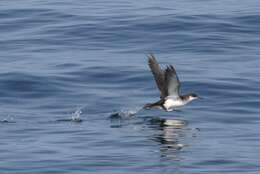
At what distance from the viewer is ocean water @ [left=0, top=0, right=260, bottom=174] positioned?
16.6 metres

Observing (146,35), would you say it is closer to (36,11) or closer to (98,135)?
(36,11)

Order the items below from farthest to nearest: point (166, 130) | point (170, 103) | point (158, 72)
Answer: point (170, 103) → point (158, 72) → point (166, 130)

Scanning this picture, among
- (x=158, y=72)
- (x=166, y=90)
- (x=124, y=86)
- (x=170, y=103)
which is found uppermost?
(x=124, y=86)

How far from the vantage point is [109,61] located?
965 inches

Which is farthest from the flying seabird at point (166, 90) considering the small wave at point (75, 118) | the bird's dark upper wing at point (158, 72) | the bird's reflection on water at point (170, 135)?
the small wave at point (75, 118)

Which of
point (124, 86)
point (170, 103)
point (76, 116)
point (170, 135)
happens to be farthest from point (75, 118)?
point (124, 86)

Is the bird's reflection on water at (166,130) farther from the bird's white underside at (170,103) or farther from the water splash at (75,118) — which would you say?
the water splash at (75,118)

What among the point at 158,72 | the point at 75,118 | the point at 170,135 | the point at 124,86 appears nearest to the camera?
the point at 170,135

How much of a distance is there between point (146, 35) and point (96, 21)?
1.97m

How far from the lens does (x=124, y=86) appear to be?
2244 centimetres

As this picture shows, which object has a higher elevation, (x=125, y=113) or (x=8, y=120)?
(x=125, y=113)

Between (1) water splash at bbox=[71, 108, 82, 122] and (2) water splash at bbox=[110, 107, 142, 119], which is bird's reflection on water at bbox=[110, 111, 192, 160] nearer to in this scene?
(2) water splash at bbox=[110, 107, 142, 119]

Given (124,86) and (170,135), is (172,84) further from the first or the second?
(124,86)

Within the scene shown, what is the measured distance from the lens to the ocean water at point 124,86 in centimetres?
1661
